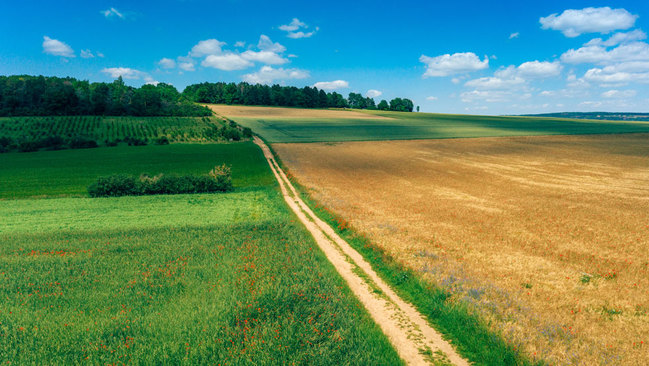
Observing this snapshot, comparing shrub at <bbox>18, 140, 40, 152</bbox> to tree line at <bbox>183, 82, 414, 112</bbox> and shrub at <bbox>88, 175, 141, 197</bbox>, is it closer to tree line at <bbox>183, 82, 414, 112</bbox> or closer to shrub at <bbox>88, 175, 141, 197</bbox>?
shrub at <bbox>88, 175, 141, 197</bbox>

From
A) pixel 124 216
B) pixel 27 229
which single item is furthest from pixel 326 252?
pixel 27 229

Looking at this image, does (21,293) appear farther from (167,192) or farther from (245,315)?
(167,192)

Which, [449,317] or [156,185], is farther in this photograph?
[156,185]

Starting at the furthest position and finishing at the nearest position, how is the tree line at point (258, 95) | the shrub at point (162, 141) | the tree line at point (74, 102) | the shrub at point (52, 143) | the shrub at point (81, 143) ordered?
1. the tree line at point (258, 95)
2. the tree line at point (74, 102)
3. the shrub at point (162, 141)
4. the shrub at point (81, 143)
5. the shrub at point (52, 143)

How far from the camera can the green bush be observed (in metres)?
29.4

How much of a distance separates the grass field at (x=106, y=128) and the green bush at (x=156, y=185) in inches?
1793

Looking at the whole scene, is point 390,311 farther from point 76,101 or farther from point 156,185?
point 76,101

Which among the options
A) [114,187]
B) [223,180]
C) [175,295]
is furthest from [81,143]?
[175,295]

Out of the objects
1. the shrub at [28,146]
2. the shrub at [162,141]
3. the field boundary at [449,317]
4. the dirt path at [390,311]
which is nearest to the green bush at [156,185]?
the dirt path at [390,311]

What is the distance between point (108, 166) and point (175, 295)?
42.9 meters

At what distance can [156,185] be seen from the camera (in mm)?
30516

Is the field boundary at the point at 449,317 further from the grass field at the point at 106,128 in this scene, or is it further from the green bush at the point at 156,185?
the grass field at the point at 106,128

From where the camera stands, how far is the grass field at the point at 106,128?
72.1 m

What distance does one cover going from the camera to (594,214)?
2166 centimetres
